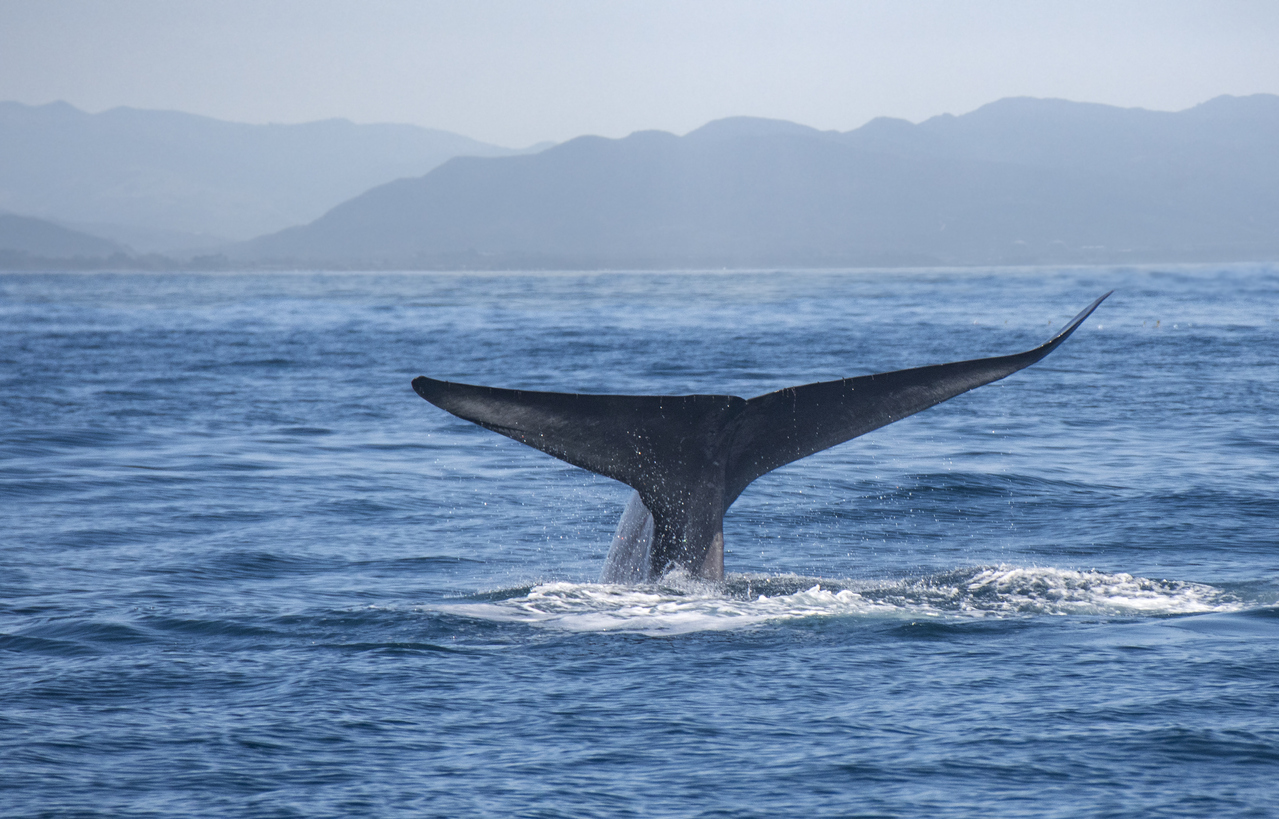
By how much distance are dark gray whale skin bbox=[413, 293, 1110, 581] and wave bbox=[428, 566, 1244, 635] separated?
286 millimetres

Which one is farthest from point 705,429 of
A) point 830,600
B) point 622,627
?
point 830,600

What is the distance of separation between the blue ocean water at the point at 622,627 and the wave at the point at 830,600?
0.11ft

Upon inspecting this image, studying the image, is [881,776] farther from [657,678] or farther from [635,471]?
[635,471]

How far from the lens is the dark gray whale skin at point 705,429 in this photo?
21.3 feet

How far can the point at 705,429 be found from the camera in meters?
6.91

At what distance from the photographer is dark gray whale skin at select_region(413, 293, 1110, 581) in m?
6.49

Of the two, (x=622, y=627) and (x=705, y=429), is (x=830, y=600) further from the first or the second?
(x=705, y=429)

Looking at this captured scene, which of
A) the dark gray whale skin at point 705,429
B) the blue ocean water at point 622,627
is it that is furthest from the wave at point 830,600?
the dark gray whale skin at point 705,429

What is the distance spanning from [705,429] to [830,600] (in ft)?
5.55

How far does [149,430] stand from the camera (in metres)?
18.1

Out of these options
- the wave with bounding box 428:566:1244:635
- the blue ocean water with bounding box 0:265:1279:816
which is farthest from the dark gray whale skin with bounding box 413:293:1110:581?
the blue ocean water with bounding box 0:265:1279:816

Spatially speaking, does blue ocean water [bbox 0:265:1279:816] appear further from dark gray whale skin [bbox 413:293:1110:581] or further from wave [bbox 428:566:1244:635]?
dark gray whale skin [bbox 413:293:1110:581]

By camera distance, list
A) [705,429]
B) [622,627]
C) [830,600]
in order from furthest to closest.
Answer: [830,600] → [622,627] → [705,429]

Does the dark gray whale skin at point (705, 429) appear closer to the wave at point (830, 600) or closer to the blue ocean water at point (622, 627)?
the wave at point (830, 600)
